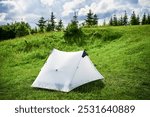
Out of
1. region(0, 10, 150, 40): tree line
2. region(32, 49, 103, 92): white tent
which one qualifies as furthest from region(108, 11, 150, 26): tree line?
region(32, 49, 103, 92): white tent

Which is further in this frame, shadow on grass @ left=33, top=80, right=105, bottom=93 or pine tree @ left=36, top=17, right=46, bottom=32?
pine tree @ left=36, top=17, right=46, bottom=32

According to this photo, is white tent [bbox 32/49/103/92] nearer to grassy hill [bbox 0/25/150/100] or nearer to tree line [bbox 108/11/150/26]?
grassy hill [bbox 0/25/150/100]

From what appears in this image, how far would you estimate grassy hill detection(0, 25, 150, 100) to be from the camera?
18.9 meters

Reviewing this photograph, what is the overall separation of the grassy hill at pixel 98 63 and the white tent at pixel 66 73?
463 millimetres

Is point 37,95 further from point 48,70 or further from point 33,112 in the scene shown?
point 33,112

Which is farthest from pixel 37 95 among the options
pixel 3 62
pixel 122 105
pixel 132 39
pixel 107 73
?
pixel 132 39

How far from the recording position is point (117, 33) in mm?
41031

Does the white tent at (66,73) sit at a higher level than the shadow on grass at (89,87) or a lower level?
higher

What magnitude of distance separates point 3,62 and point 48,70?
14891mm

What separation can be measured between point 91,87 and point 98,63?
8.69 metres

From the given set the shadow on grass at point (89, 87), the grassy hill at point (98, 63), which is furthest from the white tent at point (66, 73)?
the grassy hill at point (98, 63)

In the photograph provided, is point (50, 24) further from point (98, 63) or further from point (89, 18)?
point (98, 63)

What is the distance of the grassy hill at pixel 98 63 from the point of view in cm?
1889

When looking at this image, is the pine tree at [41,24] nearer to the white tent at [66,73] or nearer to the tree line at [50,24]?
the tree line at [50,24]
